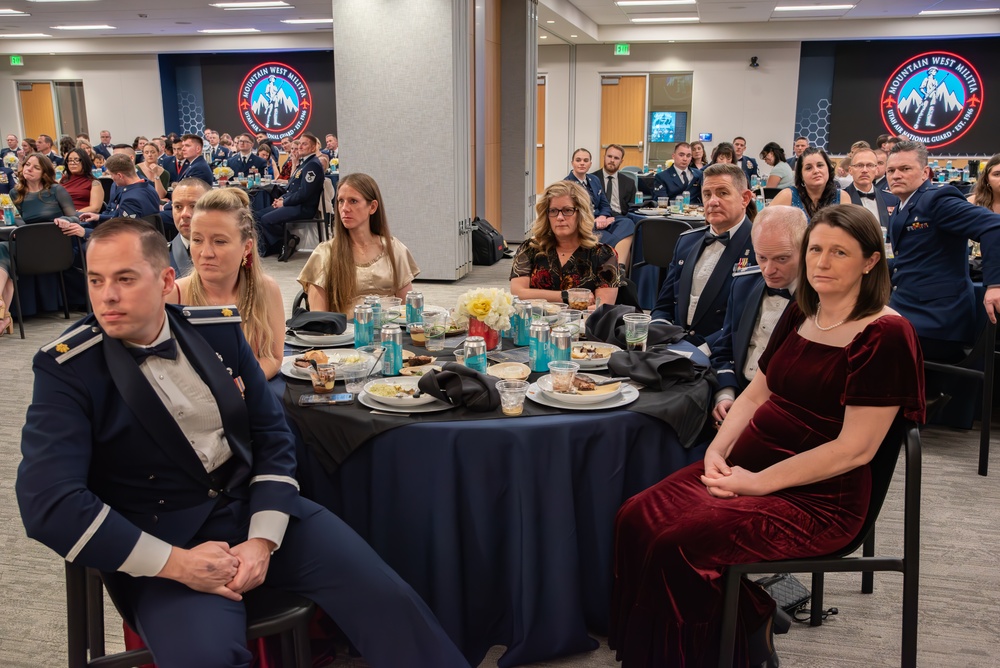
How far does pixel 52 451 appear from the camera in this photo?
1.66 m

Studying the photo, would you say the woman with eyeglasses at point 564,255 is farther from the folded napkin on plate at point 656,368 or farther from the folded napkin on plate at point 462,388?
the folded napkin on plate at point 462,388

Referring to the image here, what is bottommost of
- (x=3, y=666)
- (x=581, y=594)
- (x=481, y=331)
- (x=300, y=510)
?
(x=3, y=666)

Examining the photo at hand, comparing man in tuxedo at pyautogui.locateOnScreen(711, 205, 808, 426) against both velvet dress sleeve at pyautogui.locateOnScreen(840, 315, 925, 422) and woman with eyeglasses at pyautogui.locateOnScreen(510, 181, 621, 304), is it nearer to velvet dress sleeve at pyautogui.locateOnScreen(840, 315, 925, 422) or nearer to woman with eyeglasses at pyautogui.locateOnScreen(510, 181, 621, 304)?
velvet dress sleeve at pyautogui.locateOnScreen(840, 315, 925, 422)

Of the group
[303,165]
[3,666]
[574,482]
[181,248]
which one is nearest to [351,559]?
[574,482]

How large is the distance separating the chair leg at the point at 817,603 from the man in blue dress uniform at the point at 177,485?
126cm

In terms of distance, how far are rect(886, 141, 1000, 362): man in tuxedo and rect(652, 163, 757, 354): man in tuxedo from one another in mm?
1048

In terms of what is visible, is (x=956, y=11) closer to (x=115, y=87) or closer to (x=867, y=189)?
(x=867, y=189)

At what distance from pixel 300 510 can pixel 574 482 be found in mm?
756

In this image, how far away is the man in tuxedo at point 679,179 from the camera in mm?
9203

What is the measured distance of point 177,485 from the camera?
6.12 ft

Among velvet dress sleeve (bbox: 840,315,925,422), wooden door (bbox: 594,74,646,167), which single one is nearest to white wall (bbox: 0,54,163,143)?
wooden door (bbox: 594,74,646,167)

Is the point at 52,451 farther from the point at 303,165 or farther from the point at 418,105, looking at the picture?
the point at 303,165

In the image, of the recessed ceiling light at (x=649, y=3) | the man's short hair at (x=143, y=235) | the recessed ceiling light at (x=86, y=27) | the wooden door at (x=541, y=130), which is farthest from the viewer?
the wooden door at (x=541, y=130)

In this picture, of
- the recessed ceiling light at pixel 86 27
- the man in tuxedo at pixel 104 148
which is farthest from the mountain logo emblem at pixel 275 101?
the man in tuxedo at pixel 104 148
